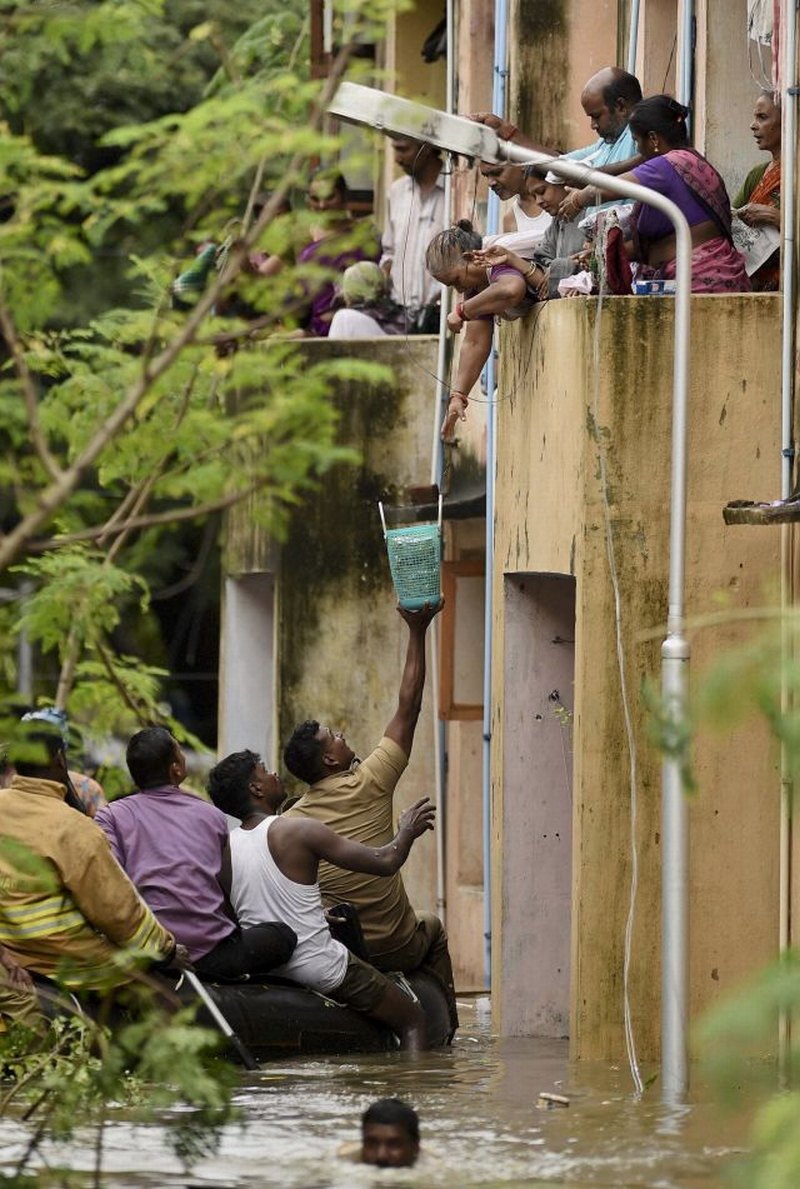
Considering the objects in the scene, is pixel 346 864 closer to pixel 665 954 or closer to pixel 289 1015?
pixel 289 1015

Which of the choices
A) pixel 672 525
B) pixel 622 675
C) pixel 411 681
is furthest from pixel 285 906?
pixel 672 525

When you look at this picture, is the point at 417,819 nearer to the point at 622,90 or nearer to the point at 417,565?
the point at 417,565

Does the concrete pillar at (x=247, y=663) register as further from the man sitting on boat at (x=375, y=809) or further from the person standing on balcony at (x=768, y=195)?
the person standing on balcony at (x=768, y=195)

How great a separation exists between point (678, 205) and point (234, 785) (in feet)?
10.3

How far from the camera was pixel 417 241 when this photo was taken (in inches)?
655

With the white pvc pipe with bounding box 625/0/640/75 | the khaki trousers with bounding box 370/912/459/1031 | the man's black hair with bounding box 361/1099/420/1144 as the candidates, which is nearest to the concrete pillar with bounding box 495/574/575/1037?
the khaki trousers with bounding box 370/912/459/1031

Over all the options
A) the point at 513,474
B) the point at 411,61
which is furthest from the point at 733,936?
the point at 411,61

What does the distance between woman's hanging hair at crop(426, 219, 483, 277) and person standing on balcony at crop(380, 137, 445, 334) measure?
4614 mm

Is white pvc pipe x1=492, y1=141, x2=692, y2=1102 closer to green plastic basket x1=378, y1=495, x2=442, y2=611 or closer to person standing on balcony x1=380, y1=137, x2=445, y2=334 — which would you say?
green plastic basket x1=378, y1=495, x2=442, y2=611

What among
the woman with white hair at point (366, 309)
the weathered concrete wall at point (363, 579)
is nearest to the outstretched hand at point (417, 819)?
the weathered concrete wall at point (363, 579)

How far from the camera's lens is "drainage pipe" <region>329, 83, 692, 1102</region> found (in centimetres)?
974

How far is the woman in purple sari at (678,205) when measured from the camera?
1074cm

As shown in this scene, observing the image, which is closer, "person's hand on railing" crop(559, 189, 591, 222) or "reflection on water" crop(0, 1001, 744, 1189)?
"reflection on water" crop(0, 1001, 744, 1189)

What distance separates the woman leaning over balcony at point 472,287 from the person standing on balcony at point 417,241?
14.7ft
